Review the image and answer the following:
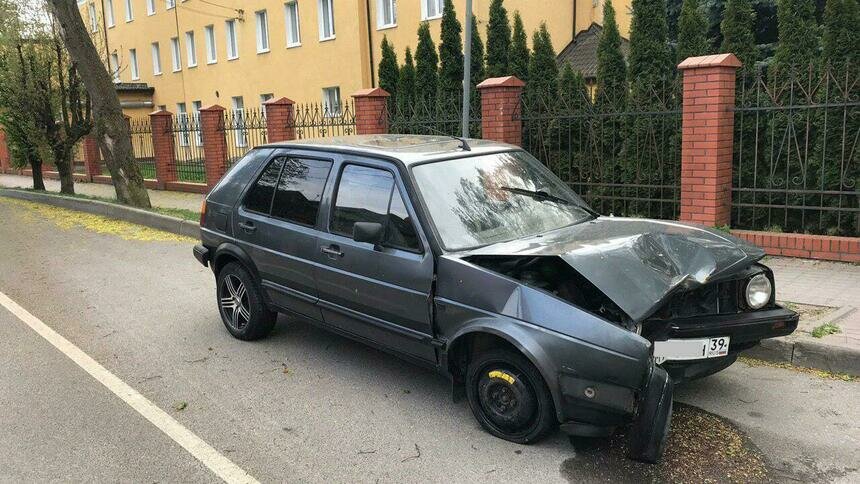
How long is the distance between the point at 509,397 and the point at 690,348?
3.33 feet

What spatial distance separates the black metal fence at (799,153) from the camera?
7.43 meters

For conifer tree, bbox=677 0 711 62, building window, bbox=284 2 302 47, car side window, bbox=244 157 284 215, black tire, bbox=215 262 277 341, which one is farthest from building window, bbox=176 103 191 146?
car side window, bbox=244 157 284 215

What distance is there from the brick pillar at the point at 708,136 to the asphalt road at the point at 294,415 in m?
3.56

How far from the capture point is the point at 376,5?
77.3ft

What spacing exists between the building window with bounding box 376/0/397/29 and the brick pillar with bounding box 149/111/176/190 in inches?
321

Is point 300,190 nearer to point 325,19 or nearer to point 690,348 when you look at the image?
point 690,348

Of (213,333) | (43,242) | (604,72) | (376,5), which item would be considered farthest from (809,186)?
(376,5)

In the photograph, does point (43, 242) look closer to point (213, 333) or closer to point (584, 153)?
point (213, 333)

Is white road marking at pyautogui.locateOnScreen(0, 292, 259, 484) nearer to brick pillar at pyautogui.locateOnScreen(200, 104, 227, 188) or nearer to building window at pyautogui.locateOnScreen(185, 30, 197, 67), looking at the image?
brick pillar at pyautogui.locateOnScreen(200, 104, 227, 188)

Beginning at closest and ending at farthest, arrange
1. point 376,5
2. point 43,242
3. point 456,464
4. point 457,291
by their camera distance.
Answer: point 456,464 → point 457,291 → point 43,242 → point 376,5

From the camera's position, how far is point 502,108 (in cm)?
998

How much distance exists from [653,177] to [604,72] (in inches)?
86.3

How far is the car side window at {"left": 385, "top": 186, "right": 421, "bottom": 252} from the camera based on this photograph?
409 cm

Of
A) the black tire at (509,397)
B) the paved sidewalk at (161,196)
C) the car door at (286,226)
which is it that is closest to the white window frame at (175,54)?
the paved sidewalk at (161,196)
